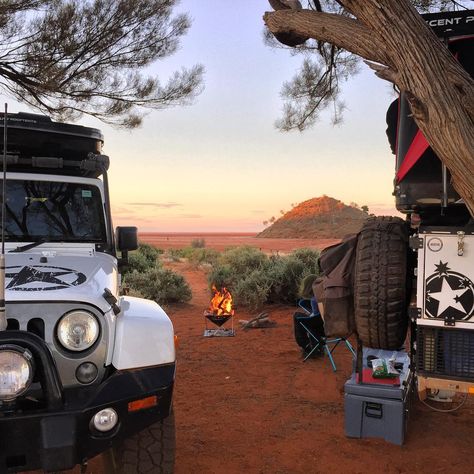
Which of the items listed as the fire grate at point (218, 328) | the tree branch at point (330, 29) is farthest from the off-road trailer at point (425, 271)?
the fire grate at point (218, 328)

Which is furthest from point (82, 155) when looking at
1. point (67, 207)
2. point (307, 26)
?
point (307, 26)

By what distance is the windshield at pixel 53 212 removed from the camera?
4.30 meters

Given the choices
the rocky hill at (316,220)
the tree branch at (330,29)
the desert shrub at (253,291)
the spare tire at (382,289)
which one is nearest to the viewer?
the spare tire at (382,289)

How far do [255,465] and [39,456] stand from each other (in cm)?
211

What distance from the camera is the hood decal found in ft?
10.3

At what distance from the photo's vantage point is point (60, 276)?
339 centimetres

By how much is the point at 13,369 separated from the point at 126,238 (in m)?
1.87

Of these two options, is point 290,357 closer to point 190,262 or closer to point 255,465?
point 255,465

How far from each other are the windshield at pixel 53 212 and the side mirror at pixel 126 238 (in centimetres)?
16

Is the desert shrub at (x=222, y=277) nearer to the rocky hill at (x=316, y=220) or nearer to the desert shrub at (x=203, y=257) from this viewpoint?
the desert shrub at (x=203, y=257)

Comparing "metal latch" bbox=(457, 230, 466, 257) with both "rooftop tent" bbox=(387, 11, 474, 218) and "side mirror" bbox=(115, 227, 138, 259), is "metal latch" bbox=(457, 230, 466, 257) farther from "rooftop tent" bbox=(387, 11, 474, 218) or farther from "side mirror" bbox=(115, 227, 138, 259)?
"side mirror" bbox=(115, 227, 138, 259)

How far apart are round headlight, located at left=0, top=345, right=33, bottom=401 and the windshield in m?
1.65

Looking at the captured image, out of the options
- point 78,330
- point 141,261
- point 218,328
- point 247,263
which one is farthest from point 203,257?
point 78,330

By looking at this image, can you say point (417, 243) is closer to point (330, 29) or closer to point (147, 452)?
point (147, 452)
